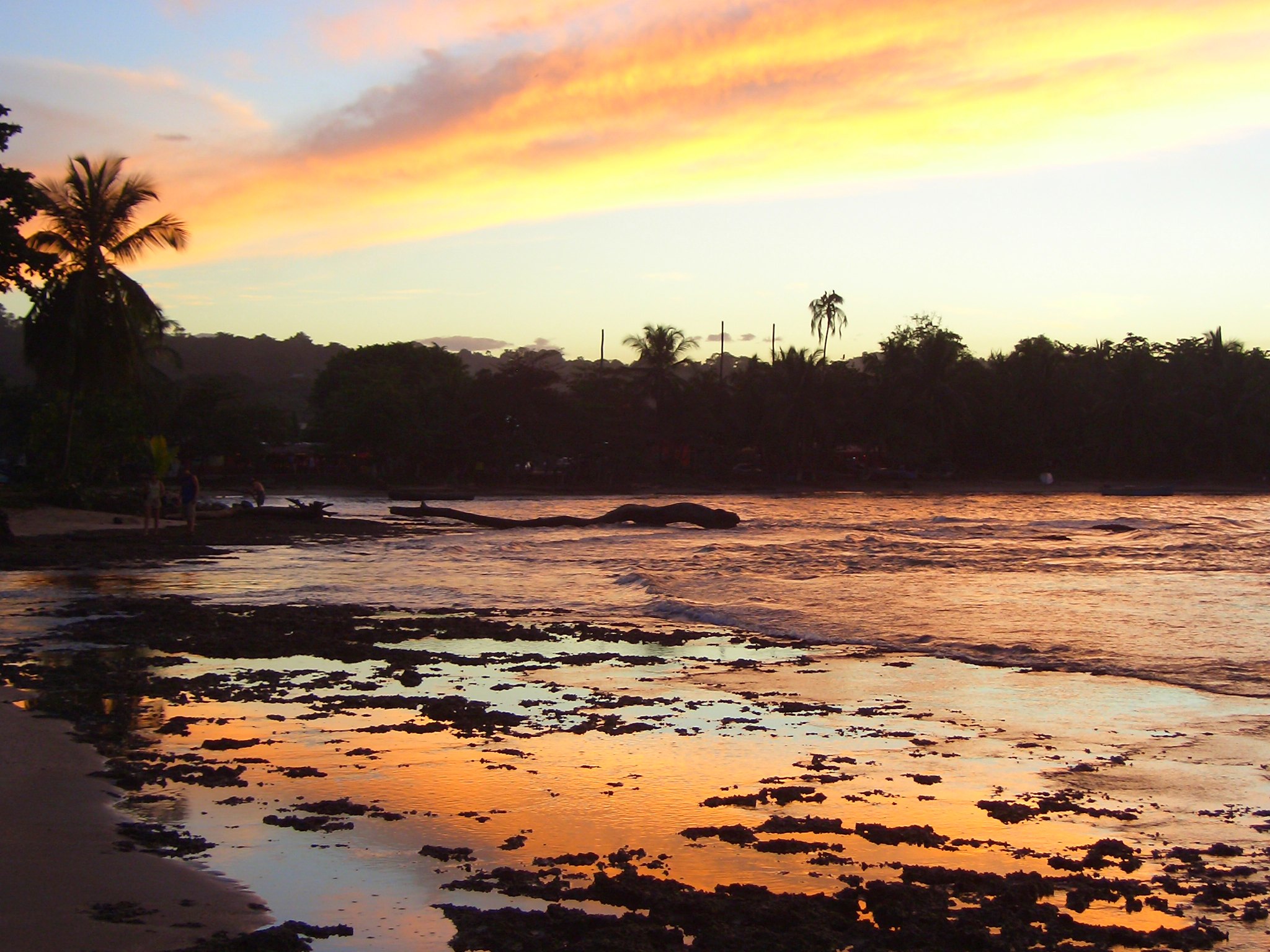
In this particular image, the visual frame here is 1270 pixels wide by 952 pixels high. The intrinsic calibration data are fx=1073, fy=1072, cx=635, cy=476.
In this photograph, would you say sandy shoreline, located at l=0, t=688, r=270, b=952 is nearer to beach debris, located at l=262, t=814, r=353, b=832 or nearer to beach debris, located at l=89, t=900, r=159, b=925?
beach debris, located at l=89, t=900, r=159, b=925

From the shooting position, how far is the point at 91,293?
30281mm

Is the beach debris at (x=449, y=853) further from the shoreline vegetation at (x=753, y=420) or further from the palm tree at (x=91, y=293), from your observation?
the shoreline vegetation at (x=753, y=420)

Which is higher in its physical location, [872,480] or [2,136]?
[2,136]

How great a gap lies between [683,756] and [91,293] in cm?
2917

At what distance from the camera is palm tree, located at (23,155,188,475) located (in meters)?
29.8

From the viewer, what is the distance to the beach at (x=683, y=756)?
4.28 m

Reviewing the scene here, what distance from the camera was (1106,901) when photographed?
4.38 metres

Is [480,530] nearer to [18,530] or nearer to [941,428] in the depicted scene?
[18,530]

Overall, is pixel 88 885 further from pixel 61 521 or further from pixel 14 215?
pixel 61 521

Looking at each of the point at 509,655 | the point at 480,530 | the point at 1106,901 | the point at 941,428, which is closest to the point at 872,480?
the point at 941,428

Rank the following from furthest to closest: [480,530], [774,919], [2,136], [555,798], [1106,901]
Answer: [480,530]
[2,136]
[555,798]
[1106,901]
[774,919]

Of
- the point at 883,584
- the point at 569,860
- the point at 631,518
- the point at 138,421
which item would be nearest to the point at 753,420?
the point at 631,518

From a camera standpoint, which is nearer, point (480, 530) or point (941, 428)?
point (480, 530)

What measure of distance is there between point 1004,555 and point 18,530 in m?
22.5
